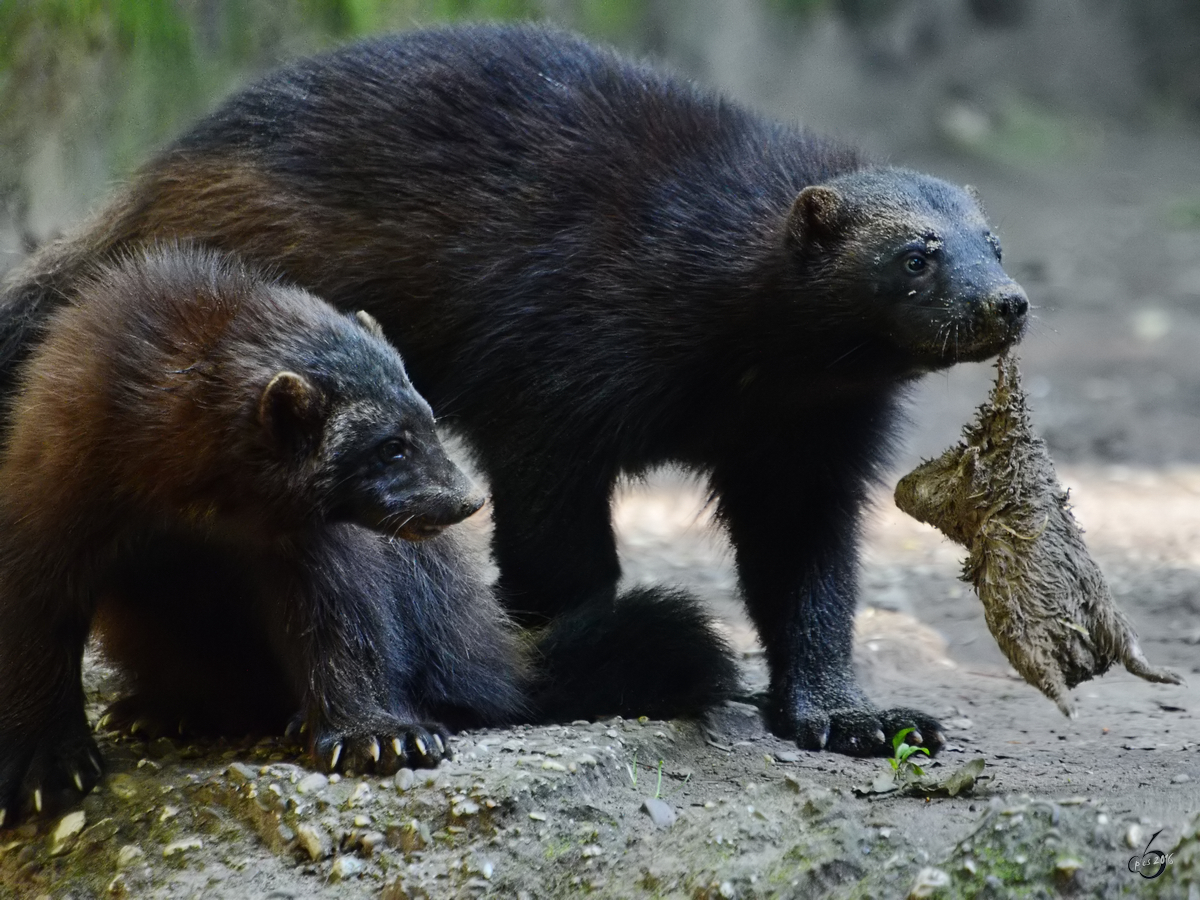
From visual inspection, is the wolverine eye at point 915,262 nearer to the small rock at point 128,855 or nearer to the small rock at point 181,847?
the small rock at point 181,847

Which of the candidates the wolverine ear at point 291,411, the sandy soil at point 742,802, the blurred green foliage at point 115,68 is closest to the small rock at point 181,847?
the sandy soil at point 742,802

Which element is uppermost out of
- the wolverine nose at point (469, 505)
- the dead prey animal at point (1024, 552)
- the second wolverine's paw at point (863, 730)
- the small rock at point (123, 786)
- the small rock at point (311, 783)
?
the dead prey animal at point (1024, 552)

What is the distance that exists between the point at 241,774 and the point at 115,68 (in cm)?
516

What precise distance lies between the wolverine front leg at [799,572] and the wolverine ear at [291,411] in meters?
1.89

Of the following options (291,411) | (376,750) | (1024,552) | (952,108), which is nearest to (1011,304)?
(1024,552)

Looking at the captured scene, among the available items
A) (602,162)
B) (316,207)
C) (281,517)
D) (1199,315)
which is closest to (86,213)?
(316,207)

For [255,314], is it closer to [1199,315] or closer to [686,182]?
[686,182]

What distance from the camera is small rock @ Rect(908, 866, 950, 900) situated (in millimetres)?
3020

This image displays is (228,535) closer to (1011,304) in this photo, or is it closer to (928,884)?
(928,884)

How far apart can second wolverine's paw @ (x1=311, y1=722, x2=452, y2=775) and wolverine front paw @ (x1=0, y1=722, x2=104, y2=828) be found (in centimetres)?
68

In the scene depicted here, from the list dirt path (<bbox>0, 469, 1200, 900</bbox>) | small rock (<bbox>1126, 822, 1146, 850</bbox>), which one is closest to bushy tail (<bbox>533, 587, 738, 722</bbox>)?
dirt path (<bbox>0, 469, 1200, 900</bbox>)

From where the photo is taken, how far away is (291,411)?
12.0 feet

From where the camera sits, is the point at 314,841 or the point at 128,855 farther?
the point at 128,855

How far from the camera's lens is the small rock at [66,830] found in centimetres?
395
